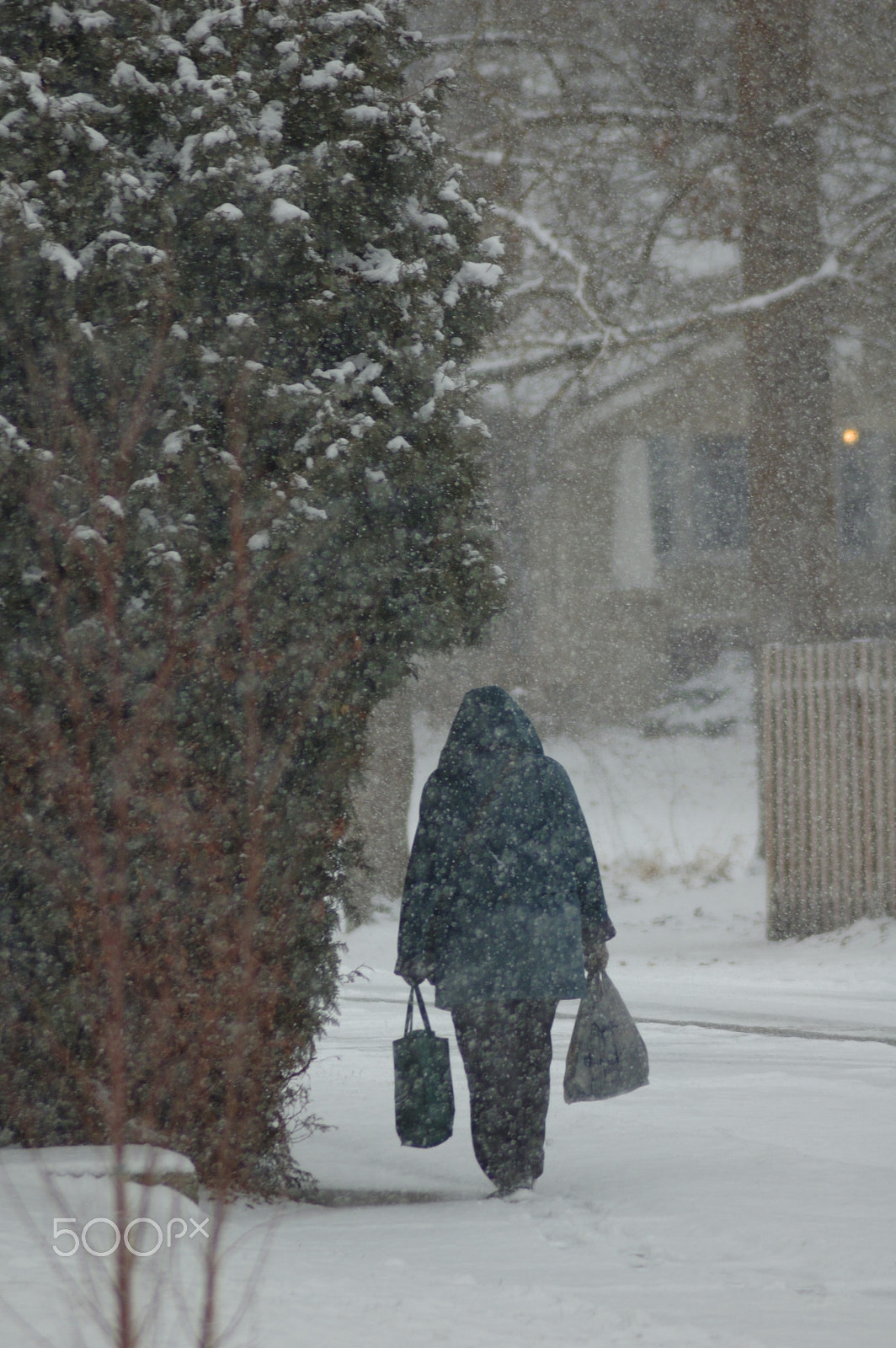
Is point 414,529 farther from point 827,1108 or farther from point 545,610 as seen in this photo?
point 545,610

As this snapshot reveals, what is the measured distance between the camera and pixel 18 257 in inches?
173

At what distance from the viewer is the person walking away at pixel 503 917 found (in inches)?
187

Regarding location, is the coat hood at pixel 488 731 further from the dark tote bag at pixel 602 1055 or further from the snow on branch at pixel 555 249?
the snow on branch at pixel 555 249

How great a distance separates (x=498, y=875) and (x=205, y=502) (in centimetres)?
152

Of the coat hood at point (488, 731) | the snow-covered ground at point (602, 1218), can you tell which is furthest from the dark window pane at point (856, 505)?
the coat hood at point (488, 731)

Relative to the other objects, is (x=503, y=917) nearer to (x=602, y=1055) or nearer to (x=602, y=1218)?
(x=602, y=1055)

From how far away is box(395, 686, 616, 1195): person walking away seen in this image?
474 cm

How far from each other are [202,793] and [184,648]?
1.45ft

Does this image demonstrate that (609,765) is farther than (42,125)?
Yes

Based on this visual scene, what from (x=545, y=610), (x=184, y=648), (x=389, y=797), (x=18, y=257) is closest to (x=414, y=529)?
(x=184, y=648)

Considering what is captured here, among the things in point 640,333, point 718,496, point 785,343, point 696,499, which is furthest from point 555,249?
point 718,496

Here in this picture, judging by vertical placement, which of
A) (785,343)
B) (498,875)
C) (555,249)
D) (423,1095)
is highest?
(555,249)

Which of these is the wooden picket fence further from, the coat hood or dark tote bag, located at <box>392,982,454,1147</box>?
dark tote bag, located at <box>392,982,454,1147</box>

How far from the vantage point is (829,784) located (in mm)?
11219
